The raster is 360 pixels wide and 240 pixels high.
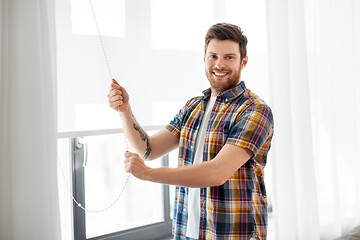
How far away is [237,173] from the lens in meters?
1.34

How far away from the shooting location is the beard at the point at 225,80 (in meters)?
1.42

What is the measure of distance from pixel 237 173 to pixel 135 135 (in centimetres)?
40

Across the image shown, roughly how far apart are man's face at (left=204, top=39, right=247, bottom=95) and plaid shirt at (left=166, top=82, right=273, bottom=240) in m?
0.04

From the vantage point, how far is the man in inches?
49.7

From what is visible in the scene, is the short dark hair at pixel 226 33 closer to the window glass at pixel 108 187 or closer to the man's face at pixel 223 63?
the man's face at pixel 223 63

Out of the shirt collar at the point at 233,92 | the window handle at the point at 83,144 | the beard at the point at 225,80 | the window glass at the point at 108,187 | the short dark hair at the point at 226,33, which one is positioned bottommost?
the window glass at the point at 108,187
